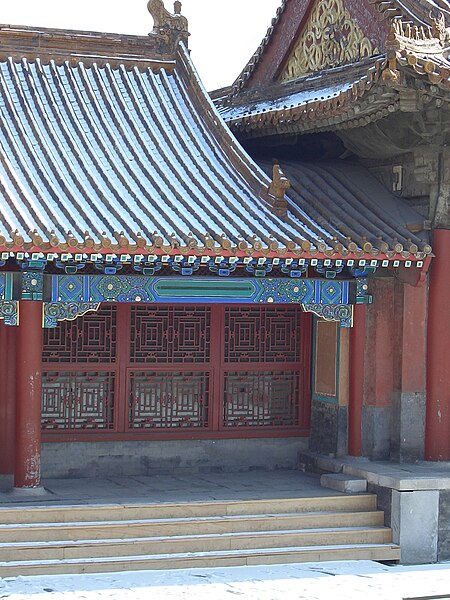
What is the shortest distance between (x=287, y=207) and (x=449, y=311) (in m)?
2.22

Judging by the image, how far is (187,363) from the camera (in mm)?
15289

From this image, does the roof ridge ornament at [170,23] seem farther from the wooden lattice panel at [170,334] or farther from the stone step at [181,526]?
the stone step at [181,526]

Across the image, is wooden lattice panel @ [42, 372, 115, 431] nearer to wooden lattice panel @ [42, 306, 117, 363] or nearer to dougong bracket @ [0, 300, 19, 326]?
wooden lattice panel @ [42, 306, 117, 363]

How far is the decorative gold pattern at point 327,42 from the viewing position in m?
16.1

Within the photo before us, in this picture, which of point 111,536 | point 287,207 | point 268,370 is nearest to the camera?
point 111,536

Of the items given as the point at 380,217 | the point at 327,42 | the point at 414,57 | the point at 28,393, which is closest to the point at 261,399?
the point at 380,217

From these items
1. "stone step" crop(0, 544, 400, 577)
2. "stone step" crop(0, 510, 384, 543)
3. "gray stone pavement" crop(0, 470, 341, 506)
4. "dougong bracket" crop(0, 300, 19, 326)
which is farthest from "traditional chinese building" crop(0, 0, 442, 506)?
"stone step" crop(0, 544, 400, 577)

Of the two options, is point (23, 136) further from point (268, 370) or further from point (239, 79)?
point (239, 79)

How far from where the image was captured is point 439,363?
14.6 metres

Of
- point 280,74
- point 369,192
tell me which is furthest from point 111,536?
point 280,74

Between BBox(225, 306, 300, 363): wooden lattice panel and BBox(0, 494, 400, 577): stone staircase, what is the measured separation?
8.28 feet

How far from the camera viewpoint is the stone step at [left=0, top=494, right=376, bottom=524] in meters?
12.5

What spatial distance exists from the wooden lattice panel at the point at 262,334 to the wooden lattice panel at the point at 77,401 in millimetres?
1605

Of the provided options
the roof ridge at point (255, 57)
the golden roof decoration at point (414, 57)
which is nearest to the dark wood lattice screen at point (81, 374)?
the golden roof decoration at point (414, 57)
